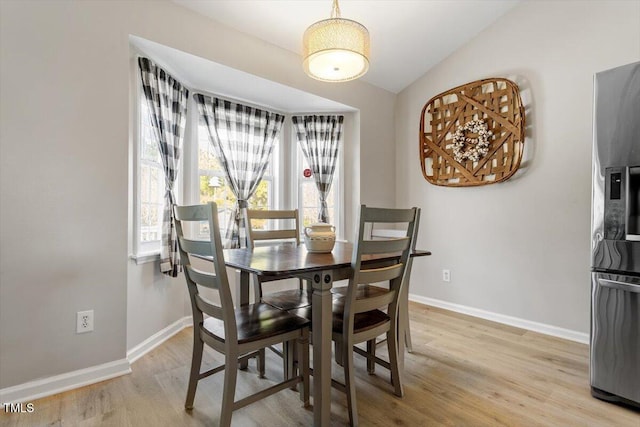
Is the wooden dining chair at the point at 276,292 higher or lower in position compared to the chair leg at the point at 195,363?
higher

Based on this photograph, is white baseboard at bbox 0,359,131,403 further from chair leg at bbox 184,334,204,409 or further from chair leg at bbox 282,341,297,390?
chair leg at bbox 282,341,297,390

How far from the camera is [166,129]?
8.49 feet

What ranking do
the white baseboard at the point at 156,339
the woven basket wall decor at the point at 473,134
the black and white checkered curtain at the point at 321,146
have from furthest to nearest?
the black and white checkered curtain at the point at 321,146
the woven basket wall decor at the point at 473,134
the white baseboard at the point at 156,339

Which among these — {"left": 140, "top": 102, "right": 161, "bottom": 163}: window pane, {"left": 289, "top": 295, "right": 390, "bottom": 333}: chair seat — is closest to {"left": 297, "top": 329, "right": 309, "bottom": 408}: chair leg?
{"left": 289, "top": 295, "right": 390, "bottom": 333}: chair seat

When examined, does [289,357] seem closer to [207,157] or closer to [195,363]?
[195,363]

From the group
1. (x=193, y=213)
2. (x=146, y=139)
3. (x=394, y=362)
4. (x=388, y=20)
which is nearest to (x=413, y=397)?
(x=394, y=362)

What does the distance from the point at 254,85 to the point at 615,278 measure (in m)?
2.85

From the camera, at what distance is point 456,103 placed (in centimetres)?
332

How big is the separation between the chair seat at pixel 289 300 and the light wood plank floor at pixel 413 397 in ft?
1.52

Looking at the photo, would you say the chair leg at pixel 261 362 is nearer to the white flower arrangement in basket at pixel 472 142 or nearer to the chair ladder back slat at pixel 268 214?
the chair ladder back slat at pixel 268 214

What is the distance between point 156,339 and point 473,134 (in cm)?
319

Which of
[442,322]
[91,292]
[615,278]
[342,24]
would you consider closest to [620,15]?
[615,278]

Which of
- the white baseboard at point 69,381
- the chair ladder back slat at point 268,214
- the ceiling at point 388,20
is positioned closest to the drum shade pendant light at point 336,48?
the ceiling at point 388,20

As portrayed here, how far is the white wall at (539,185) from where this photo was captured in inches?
101
